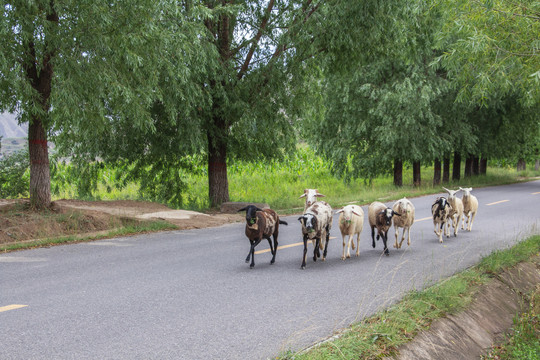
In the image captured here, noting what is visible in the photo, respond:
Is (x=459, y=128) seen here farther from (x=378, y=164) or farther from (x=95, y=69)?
(x=95, y=69)

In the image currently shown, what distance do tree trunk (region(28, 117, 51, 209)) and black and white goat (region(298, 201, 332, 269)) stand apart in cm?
751

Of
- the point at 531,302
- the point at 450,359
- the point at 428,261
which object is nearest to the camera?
the point at 450,359

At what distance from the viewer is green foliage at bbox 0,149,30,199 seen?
17.5 m

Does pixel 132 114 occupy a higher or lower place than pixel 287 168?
higher

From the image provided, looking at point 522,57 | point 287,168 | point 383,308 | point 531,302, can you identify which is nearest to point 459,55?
point 522,57

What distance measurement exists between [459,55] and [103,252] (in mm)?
9322

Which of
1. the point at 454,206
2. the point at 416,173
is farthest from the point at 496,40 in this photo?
the point at 416,173

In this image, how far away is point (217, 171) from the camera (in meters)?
17.9

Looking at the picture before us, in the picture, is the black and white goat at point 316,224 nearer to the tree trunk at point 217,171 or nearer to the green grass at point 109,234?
the green grass at point 109,234

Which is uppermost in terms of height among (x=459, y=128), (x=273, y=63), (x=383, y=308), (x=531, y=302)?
(x=273, y=63)

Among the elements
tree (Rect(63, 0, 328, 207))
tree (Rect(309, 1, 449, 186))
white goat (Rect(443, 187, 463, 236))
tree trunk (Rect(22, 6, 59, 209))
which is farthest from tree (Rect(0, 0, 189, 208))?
tree (Rect(309, 1, 449, 186))

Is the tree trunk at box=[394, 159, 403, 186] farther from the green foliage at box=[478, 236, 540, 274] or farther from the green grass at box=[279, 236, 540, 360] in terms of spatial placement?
the green grass at box=[279, 236, 540, 360]

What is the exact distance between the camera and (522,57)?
11.2 meters

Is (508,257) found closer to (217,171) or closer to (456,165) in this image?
(217,171)
